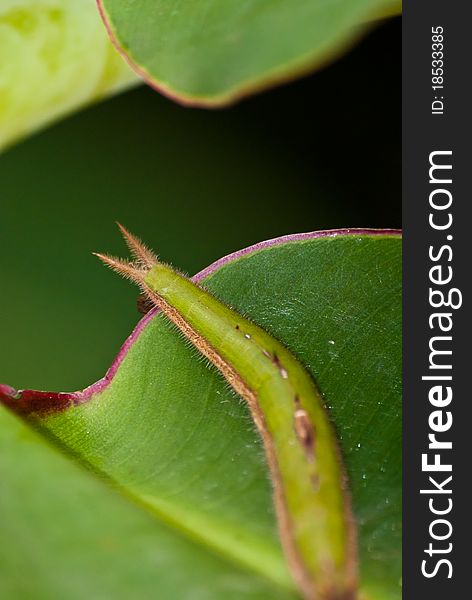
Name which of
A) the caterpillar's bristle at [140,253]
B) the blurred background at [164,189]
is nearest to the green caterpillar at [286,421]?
the caterpillar's bristle at [140,253]

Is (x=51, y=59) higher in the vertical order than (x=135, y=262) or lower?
higher

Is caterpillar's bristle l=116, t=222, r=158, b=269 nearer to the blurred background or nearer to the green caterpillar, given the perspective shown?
the green caterpillar

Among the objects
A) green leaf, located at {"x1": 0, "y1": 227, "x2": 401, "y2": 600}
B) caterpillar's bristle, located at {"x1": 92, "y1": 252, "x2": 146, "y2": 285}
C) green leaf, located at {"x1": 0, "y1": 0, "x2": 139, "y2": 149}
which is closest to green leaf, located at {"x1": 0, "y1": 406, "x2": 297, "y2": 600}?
green leaf, located at {"x1": 0, "y1": 227, "x2": 401, "y2": 600}

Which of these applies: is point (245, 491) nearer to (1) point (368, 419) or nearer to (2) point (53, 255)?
(1) point (368, 419)

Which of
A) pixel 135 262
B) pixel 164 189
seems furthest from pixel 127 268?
pixel 164 189

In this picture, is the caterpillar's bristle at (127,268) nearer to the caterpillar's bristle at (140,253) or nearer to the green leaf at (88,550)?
the caterpillar's bristle at (140,253)

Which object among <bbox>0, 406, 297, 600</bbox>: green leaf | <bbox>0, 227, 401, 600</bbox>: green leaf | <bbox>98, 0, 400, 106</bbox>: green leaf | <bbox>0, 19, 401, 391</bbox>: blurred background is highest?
<bbox>0, 19, 401, 391</bbox>: blurred background

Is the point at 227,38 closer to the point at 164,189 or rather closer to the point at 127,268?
the point at 127,268
